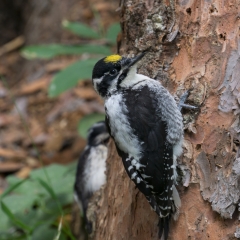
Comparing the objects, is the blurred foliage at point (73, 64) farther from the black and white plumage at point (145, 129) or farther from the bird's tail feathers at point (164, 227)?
the bird's tail feathers at point (164, 227)

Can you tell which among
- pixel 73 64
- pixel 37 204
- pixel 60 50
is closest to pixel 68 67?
pixel 73 64

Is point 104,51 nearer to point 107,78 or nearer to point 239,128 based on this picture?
point 107,78

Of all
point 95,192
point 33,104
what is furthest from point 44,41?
point 95,192

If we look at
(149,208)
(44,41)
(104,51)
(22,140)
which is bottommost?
(22,140)

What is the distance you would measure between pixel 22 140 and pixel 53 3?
84.3 inches

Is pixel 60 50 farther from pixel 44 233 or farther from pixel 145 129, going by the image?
pixel 145 129

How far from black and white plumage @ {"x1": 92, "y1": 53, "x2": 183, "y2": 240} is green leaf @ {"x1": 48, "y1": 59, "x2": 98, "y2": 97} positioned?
3.29 ft

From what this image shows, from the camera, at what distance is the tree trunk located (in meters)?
2.42

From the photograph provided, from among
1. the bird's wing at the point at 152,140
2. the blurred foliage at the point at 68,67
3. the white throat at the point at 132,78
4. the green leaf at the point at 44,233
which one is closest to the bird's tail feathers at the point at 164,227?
the bird's wing at the point at 152,140

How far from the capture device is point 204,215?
2.44 meters

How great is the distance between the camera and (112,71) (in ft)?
9.08

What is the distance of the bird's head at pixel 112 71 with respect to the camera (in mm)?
2734

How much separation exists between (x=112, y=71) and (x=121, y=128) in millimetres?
358

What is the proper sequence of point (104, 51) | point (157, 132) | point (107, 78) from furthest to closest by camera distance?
point (104, 51) → point (107, 78) → point (157, 132)
